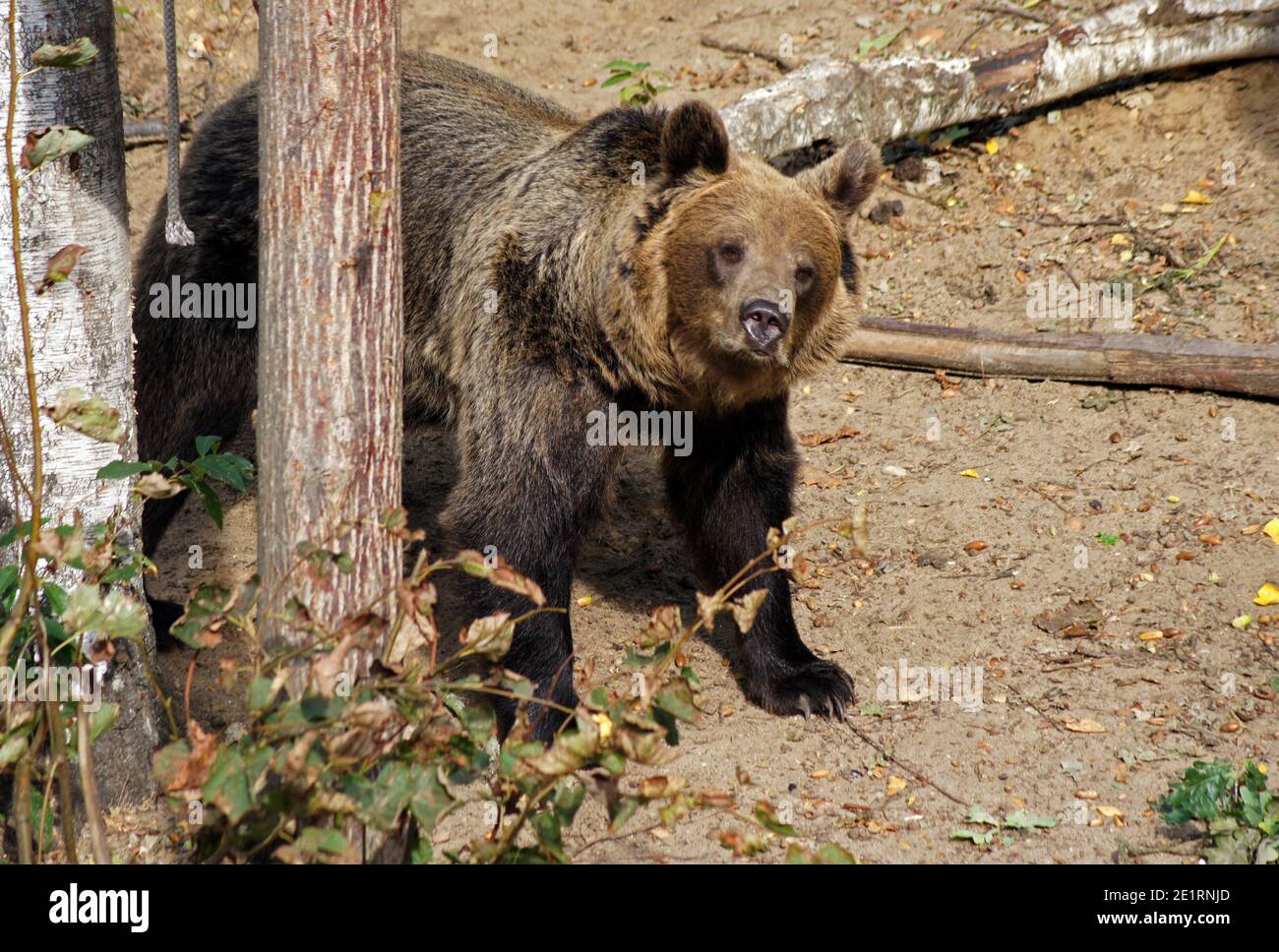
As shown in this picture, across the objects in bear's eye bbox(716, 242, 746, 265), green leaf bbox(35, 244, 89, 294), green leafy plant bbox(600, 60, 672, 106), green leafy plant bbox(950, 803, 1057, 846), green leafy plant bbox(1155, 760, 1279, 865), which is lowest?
green leafy plant bbox(950, 803, 1057, 846)

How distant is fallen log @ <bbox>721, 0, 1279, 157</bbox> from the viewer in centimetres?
847

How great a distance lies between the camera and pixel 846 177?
17.0 feet

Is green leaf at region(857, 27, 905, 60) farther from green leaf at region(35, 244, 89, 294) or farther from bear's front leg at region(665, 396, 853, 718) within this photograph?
green leaf at region(35, 244, 89, 294)

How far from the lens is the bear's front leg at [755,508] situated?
213 inches

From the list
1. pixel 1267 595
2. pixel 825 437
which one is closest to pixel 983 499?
pixel 825 437

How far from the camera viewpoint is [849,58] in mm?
9477

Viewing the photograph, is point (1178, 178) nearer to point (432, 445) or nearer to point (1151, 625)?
point (1151, 625)

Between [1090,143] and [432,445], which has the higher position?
[1090,143]

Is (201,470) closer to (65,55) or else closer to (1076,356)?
(65,55)

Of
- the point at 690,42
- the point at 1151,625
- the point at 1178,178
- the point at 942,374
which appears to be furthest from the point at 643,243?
the point at 690,42

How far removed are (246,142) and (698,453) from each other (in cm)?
244

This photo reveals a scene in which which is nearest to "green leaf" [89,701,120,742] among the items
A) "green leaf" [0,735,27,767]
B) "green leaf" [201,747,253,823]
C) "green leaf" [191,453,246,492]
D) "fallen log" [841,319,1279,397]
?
"green leaf" [0,735,27,767]

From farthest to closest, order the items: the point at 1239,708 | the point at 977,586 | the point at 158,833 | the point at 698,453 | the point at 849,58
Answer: the point at 849,58 → the point at 977,586 → the point at 698,453 → the point at 1239,708 → the point at 158,833

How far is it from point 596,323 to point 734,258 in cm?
58
